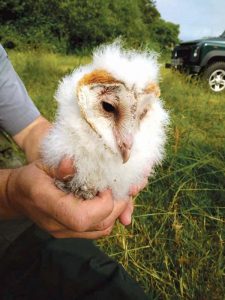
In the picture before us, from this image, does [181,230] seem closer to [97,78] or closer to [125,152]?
[125,152]

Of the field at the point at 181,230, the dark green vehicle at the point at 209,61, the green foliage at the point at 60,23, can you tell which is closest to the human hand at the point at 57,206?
the field at the point at 181,230

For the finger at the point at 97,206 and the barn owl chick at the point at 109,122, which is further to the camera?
the finger at the point at 97,206

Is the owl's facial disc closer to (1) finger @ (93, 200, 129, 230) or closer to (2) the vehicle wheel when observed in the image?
(1) finger @ (93, 200, 129, 230)

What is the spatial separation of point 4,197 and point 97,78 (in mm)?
698

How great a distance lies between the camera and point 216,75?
8812mm

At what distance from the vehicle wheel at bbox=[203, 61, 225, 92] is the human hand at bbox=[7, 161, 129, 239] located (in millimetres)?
7394

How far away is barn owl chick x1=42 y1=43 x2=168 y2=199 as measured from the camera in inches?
43.9

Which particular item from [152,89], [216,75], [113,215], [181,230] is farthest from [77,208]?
[216,75]

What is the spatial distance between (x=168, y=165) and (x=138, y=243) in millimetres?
683

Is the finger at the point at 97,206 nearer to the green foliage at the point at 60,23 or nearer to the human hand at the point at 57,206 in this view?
the human hand at the point at 57,206

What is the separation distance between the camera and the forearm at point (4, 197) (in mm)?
1588

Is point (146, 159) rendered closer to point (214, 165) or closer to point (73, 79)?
point (73, 79)

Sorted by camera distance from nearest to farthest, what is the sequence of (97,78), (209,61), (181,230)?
(97,78), (181,230), (209,61)

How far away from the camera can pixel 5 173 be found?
63.2 inches
